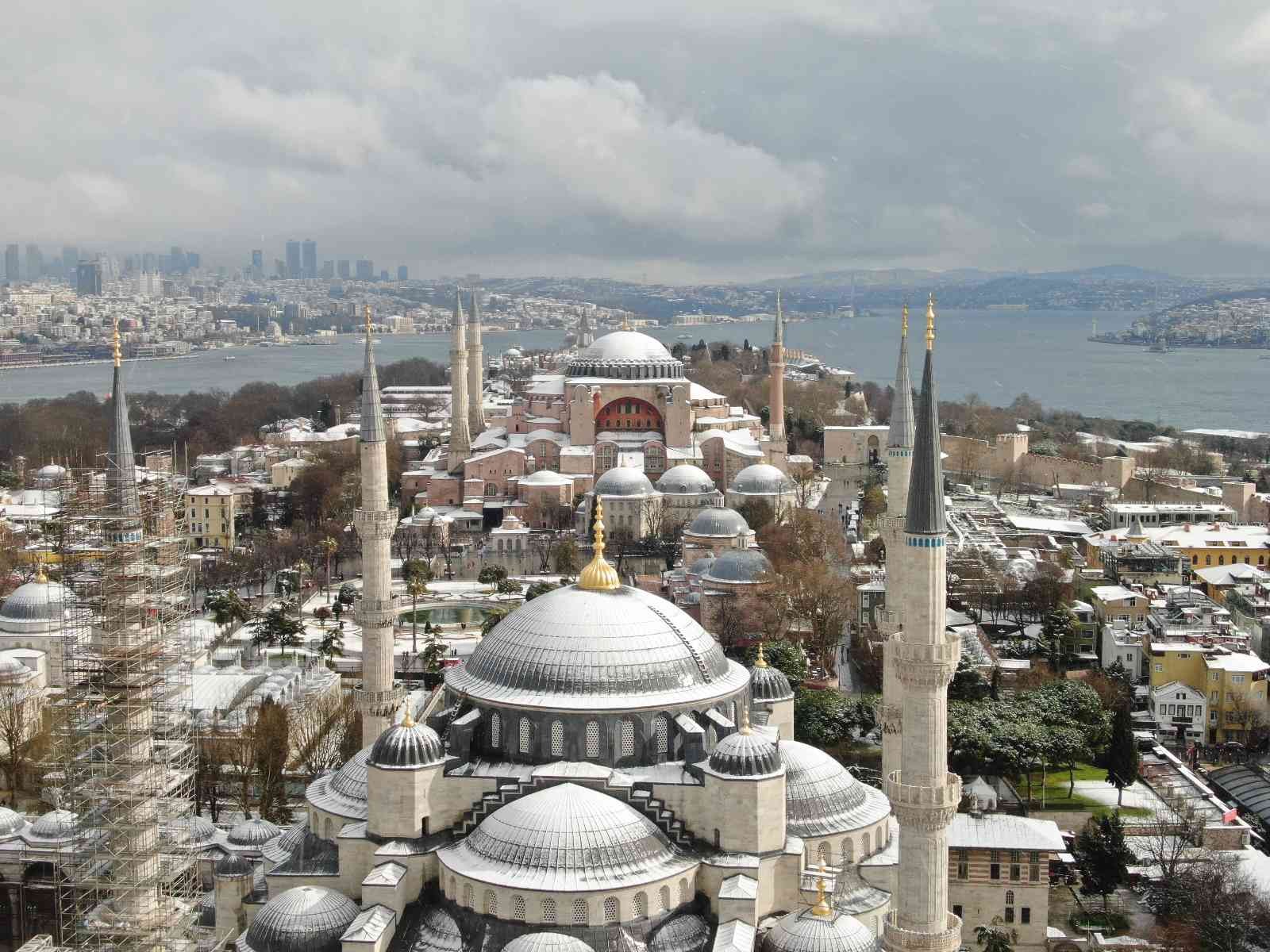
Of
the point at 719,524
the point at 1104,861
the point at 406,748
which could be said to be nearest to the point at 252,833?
the point at 406,748

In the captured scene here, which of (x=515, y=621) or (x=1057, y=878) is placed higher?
(x=515, y=621)

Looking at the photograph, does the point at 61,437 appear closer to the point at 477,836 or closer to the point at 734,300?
the point at 477,836

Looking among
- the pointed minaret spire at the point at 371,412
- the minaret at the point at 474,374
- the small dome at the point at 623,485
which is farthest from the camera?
the minaret at the point at 474,374

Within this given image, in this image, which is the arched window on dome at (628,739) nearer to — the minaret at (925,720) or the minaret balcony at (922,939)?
the minaret at (925,720)

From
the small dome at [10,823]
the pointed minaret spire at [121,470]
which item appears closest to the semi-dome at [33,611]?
the small dome at [10,823]

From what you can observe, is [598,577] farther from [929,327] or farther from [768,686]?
[929,327]

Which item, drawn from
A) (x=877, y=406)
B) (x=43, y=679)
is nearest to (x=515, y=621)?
(x=43, y=679)
